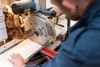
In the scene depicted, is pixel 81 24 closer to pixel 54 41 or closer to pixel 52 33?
pixel 52 33

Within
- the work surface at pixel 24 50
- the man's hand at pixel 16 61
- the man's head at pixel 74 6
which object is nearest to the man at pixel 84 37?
the man's head at pixel 74 6

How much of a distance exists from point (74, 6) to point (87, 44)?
0.47 feet

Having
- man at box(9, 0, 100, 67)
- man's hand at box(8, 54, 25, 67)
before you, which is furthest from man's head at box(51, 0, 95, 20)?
man's hand at box(8, 54, 25, 67)

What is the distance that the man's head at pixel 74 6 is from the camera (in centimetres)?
59

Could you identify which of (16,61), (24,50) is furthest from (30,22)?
(16,61)

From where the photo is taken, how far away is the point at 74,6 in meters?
0.61

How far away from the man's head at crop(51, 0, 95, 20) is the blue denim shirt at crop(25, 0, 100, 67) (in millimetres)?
18

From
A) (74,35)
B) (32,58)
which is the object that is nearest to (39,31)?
(32,58)

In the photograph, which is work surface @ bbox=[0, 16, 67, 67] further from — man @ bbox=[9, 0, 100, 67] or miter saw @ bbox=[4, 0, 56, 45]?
man @ bbox=[9, 0, 100, 67]

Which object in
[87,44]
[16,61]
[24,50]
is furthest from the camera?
[24,50]

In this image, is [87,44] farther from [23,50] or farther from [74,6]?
[23,50]

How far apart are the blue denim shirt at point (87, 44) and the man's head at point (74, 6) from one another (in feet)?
0.06

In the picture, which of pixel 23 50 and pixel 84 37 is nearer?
pixel 84 37

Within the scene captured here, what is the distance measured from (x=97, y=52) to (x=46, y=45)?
84 cm
